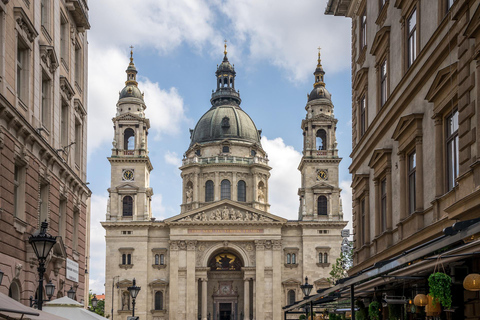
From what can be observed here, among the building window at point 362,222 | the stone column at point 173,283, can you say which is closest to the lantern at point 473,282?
the building window at point 362,222

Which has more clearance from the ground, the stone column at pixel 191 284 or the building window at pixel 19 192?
the building window at pixel 19 192

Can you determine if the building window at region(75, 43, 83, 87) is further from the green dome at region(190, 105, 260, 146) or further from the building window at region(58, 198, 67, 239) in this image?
the green dome at region(190, 105, 260, 146)

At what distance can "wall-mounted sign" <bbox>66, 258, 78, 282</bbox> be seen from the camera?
28.2m

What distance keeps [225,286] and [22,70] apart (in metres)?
77.5

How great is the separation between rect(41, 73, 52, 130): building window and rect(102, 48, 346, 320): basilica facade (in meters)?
66.2

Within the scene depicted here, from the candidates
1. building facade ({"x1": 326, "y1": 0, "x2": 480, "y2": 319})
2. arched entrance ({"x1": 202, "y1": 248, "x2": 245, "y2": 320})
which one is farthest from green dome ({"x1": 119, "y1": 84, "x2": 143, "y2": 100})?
building facade ({"x1": 326, "y1": 0, "x2": 480, "y2": 319})

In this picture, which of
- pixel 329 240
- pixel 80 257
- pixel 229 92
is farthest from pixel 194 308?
pixel 80 257

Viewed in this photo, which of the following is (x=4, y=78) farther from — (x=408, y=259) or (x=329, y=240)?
(x=329, y=240)

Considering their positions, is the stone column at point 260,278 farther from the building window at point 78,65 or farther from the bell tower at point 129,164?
the building window at point 78,65

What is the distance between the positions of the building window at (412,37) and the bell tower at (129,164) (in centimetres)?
7594

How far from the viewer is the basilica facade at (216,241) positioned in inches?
3607

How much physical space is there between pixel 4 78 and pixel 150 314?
74.6 metres

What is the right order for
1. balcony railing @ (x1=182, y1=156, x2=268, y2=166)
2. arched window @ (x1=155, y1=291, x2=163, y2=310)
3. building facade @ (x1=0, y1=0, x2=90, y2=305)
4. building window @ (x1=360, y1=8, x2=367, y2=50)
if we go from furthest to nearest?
balcony railing @ (x1=182, y1=156, x2=268, y2=166) → arched window @ (x1=155, y1=291, x2=163, y2=310) → building window @ (x1=360, y1=8, x2=367, y2=50) → building facade @ (x1=0, y1=0, x2=90, y2=305)

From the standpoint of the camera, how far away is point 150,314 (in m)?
91.5
